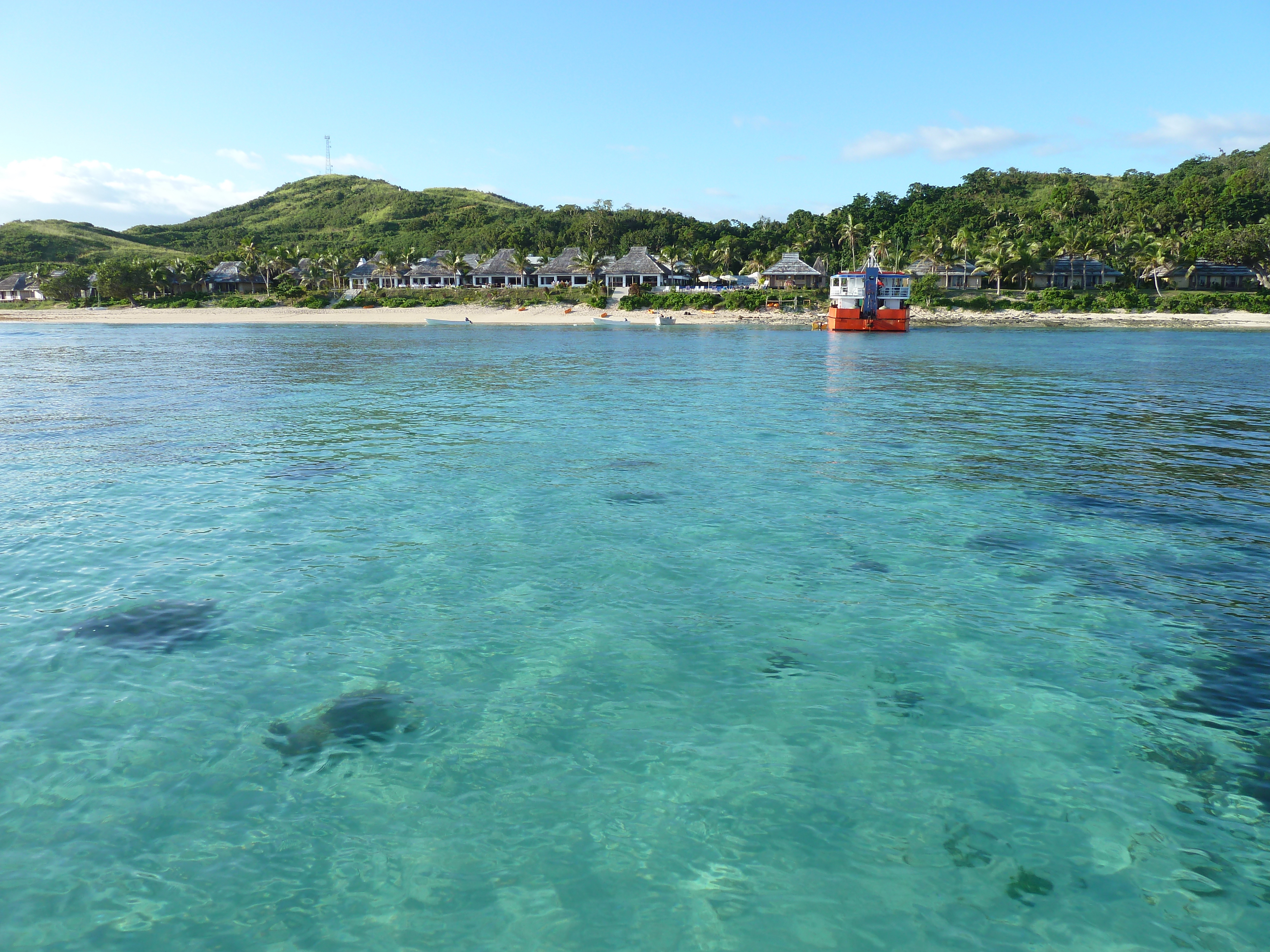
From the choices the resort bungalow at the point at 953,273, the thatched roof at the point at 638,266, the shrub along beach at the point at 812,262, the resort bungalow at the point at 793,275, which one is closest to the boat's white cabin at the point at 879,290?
the shrub along beach at the point at 812,262

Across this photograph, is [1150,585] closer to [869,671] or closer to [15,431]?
[869,671]

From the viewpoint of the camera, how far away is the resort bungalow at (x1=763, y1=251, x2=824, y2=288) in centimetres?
9950

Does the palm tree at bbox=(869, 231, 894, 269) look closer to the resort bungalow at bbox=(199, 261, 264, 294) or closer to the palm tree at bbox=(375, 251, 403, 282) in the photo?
the palm tree at bbox=(375, 251, 403, 282)

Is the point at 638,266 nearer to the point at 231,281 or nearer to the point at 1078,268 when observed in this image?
the point at 1078,268

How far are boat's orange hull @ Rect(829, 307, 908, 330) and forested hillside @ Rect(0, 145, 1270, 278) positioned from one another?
2790cm

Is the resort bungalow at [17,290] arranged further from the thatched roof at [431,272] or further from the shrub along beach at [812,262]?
the thatched roof at [431,272]

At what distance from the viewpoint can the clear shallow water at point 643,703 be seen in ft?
15.4

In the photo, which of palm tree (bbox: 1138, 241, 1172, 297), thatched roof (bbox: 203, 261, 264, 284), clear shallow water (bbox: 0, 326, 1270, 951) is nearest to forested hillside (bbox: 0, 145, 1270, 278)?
palm tree (bbox: 1138, 241, 1172, 297)

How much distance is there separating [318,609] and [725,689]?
4697 mm

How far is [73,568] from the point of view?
32.4ft

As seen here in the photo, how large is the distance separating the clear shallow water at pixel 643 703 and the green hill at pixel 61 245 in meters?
152

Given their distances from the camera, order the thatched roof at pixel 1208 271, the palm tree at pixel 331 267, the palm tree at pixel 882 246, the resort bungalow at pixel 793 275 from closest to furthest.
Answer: the thatched roof at pixel 1208 271, the resort bungalow at pixel 793 275, the palm tree at pixel 882 246, the palm tree at pixel 331 267

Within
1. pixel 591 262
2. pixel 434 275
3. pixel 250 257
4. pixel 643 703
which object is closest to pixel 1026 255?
pixel 591 262

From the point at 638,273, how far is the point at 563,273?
11053 mm
